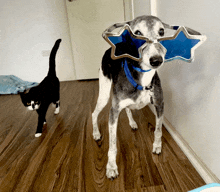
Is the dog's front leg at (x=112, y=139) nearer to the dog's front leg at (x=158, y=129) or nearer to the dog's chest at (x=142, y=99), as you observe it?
the dog's chest at (x=142, y=99)

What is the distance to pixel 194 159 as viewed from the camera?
1065mm

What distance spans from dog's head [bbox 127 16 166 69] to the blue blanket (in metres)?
2.84

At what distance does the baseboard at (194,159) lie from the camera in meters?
0.92

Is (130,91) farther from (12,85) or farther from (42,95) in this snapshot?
(12,85)

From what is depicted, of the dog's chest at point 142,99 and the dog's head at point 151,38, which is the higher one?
the dog's head at point 151,38

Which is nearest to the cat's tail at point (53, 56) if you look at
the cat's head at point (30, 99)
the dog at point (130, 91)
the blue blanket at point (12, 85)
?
the cat's head at point (30, 99)

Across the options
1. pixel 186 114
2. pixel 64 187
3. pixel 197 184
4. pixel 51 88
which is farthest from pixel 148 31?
pixel 51 88

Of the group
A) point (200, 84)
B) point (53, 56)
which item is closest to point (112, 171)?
point (200, 84)

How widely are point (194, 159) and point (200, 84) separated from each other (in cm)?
43

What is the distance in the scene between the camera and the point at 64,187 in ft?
3.33

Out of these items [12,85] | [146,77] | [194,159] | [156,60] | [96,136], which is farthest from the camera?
[12,85]

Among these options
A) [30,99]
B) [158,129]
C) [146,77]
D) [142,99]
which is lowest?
[158,129]

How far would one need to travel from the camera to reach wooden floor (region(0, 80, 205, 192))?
39.3 inches

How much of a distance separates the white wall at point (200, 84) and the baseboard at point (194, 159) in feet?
0.08
